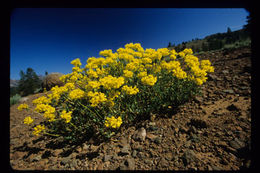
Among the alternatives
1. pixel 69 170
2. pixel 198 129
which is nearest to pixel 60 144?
pixel 69 170

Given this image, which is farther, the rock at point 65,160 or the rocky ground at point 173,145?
the rock at point 65,160

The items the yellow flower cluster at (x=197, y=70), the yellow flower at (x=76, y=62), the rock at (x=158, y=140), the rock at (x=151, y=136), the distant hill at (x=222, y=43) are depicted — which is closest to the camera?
the rock at (x=158, y=140)

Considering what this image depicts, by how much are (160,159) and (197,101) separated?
1.99 m

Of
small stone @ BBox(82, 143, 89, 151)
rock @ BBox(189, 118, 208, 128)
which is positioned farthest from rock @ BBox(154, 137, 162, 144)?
small stone @ BBox(82, 143, 89, 151)

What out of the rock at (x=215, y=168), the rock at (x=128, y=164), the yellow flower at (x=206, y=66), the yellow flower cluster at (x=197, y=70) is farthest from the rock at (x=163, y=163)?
the yellow flower at (x=206, y=66)

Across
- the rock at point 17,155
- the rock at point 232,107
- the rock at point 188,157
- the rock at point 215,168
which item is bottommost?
the rock at point 17,155

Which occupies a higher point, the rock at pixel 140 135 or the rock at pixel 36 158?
the rock at pixel 140 135

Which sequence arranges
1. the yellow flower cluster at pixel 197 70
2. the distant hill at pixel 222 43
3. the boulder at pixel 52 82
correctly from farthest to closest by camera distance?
1. the boulder at pixel 52 82
2. the distant hill at pixel 222 43
3. the yellow flower cluster at pixel 197 70

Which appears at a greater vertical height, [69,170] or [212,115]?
[212,115]

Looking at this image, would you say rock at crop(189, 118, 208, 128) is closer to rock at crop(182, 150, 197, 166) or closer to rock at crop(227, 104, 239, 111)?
rock at crop(182, 150, 197, 166)

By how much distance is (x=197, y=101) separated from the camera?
295 centimetres

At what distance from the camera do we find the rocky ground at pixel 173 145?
5.34 ft

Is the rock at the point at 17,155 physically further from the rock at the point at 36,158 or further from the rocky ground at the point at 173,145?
the rock at the point at 36,158
